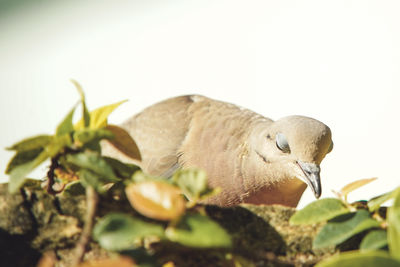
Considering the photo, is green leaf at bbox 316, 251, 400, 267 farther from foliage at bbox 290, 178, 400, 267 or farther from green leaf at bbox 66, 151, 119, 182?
green leaf at bbox 66, 151, 119, 182

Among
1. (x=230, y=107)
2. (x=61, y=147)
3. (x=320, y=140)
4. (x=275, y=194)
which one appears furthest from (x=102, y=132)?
(x=230, y=107)

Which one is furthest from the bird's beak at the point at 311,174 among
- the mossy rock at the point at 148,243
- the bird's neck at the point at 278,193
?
the mossy rock at the point at 148,243

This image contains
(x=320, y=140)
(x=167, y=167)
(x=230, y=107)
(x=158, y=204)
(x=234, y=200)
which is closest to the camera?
(x=158, y=204)

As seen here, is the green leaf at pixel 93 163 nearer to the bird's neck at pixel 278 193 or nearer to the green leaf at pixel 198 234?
the green leaf at pixel 198 234

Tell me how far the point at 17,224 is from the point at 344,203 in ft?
1.14

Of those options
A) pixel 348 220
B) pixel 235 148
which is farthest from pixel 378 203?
pixel 235 148

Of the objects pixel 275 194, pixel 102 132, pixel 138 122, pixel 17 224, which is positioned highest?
pixel 102 132

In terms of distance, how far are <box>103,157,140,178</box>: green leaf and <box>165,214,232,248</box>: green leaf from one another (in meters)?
A: 0.15

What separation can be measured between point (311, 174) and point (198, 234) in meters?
0.93

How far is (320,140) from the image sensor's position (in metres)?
1.28

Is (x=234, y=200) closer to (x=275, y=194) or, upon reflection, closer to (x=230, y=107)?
(x=275, y=194)

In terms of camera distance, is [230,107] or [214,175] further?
[230,107]

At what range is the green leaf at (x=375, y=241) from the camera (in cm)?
46

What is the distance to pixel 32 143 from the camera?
18.8 inches
